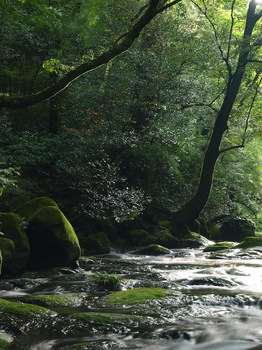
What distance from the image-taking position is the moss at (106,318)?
16.5 ft

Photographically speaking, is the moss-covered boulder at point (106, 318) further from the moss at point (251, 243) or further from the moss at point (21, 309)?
the moss at point (251, 243)

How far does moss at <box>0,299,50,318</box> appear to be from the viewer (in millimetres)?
5127

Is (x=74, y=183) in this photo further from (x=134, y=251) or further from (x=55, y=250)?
(x=55, y=250)

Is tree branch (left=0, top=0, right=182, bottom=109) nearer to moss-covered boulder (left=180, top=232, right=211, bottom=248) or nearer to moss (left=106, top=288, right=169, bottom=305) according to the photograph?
moss (left=106, top=288, right=169, bottom=305)

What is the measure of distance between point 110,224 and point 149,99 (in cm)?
625

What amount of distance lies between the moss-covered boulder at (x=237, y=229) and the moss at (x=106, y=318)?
16292 millimetres

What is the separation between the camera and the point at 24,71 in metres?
18.6

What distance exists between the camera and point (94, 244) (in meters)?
13.5

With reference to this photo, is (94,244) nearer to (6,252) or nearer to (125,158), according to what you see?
(125,158)

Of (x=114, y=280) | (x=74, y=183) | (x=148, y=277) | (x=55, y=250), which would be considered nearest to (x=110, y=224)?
(x=74, y=183)

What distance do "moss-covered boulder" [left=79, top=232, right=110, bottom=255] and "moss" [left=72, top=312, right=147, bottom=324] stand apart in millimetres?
7899

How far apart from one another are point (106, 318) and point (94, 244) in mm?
8498

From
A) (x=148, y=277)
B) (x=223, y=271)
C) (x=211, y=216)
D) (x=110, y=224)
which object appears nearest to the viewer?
(x=148, y=277)

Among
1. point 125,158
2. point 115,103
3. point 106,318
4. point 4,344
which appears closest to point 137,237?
point 125,158
